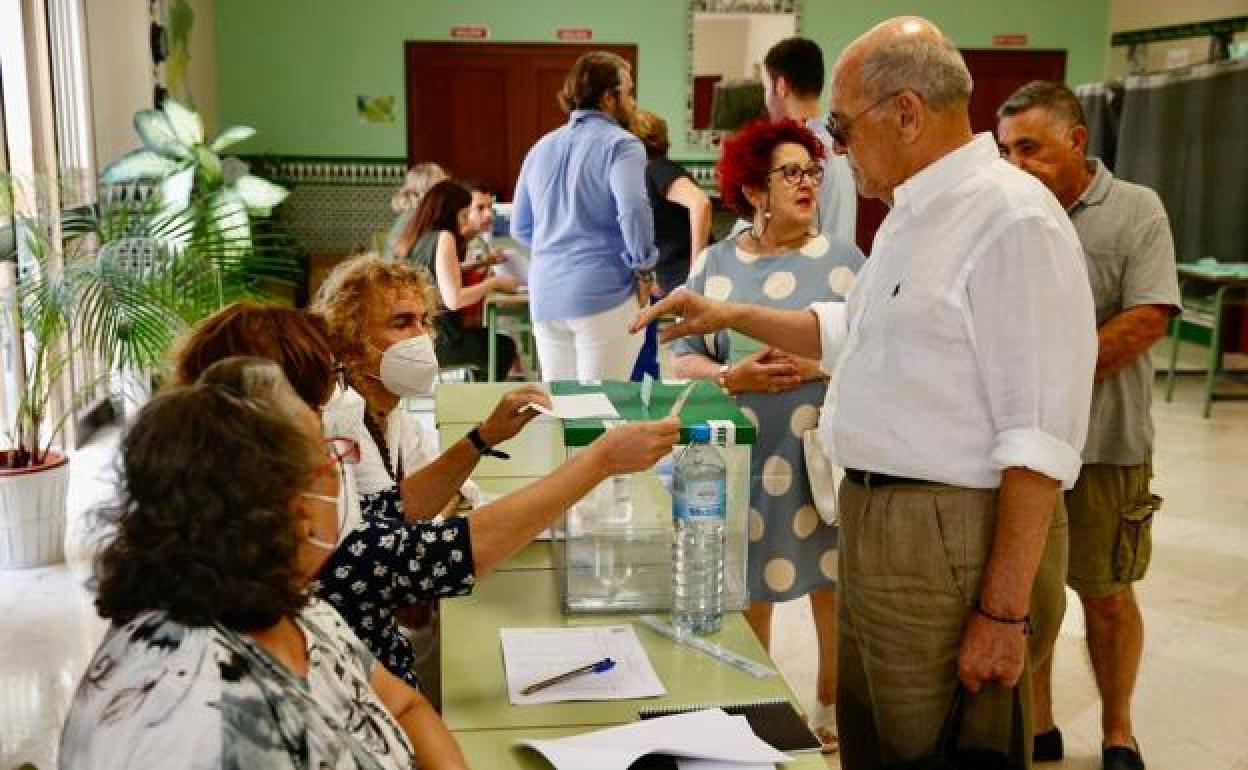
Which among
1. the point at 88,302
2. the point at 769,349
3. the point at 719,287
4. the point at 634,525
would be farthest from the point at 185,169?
the point at 634,525

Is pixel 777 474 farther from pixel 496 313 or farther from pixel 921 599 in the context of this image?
pixel 496 313

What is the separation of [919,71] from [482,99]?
29.2ft

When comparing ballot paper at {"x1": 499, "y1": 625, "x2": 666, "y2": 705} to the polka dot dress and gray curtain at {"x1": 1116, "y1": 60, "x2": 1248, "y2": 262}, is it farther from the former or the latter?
gray curtain at {"x1": 1116, "y1": 60, "x2": 1248, "y2": 262}

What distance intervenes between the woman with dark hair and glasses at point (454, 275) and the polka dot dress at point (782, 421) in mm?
3032

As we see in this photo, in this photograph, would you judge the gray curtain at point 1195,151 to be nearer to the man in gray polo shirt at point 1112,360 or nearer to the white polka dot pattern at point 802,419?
the man in gray polo shirt at point 1112,360

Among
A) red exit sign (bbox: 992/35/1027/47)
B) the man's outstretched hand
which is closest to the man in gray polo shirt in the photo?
the man's outstretched hand

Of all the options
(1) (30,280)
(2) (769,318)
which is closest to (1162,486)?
(2) (769,318)

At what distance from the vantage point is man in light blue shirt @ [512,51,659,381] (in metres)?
4.41

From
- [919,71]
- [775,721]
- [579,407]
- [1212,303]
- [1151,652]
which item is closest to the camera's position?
[775,721]

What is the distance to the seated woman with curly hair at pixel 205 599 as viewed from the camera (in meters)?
1.09

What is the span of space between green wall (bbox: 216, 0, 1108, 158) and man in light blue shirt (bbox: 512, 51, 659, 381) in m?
5.90

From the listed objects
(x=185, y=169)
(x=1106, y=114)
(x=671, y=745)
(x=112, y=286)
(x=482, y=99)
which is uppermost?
(x=482, y=99)

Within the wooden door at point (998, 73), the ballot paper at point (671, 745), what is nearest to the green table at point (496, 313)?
the ballot paper at point (671, 745)

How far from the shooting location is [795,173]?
289 cm
